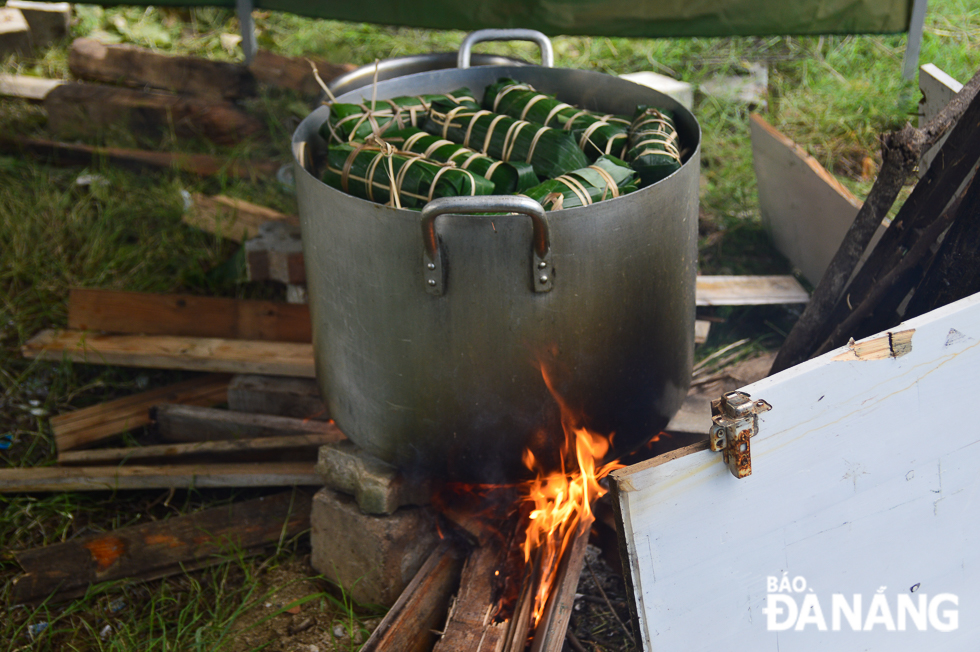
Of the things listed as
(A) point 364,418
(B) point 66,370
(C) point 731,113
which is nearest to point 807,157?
(C) point 731,113

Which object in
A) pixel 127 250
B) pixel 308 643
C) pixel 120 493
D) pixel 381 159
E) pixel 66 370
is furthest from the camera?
pixel 127 250

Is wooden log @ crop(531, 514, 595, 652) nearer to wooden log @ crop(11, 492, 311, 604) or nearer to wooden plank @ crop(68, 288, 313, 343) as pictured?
wooden log @ crop(11, 492, 311, 604)

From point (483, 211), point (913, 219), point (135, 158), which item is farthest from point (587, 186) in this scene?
point (135, 158)

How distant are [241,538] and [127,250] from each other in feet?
6.08

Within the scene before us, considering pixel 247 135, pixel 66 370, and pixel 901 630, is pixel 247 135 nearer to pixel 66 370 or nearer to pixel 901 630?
pixel 66 370

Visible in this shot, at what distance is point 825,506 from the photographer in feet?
5.03

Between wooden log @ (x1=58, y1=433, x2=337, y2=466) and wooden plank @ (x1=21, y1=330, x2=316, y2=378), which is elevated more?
wooden plank @ (x1=21, y1=330, x2=316, y2=378)

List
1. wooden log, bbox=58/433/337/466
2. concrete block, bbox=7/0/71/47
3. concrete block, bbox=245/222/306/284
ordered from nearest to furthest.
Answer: wooden log, bbox=58/433/337/466 → concrete block, bbox=245/222/306/284 → concrete block, bbox=7/0/71/47

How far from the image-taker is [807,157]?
3016 mm

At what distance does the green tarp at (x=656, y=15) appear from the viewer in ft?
13.5

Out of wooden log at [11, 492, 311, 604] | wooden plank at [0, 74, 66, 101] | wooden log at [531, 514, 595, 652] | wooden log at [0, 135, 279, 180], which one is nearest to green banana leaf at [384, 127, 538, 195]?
wooden log at [531, 514, 595, 652]

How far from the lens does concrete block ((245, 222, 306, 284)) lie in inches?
116

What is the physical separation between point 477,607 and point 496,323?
74 centimetres

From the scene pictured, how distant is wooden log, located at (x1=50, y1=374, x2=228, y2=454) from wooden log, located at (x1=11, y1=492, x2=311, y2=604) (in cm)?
54
